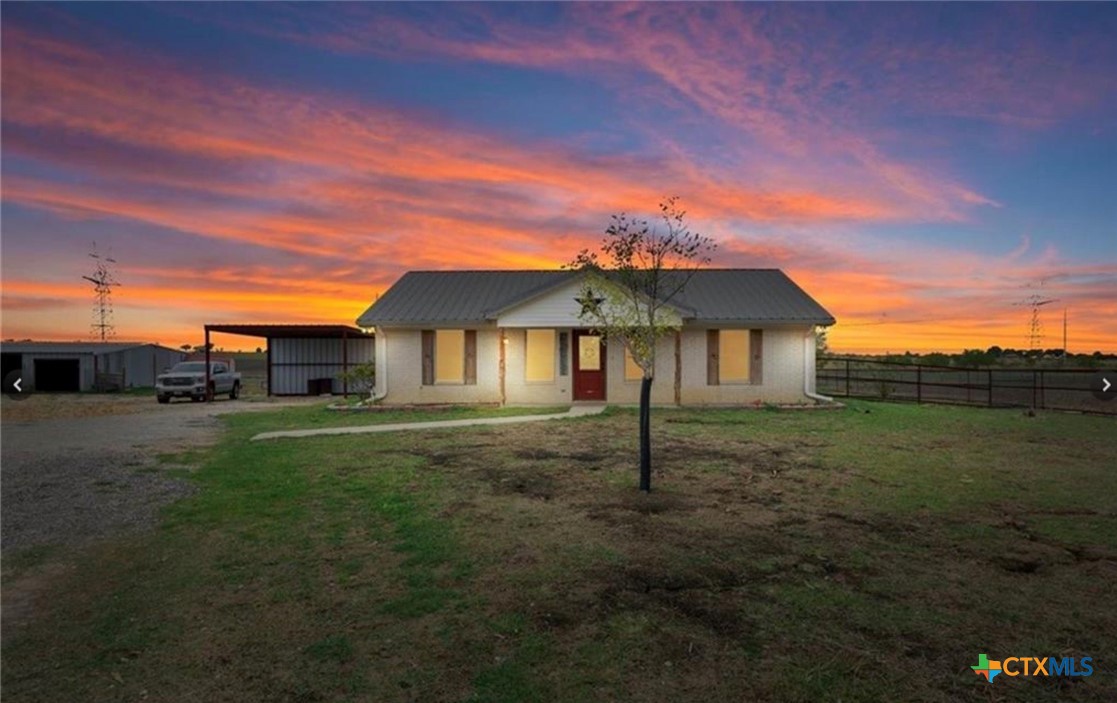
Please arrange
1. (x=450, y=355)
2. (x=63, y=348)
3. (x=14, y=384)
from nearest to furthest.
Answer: (x=450, y=355) < (x=14, y=384) < (x=63, y=348)

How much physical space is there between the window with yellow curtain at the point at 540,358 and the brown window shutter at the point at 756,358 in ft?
22.5

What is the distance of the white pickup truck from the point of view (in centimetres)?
2464

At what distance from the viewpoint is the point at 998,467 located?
31.9ft

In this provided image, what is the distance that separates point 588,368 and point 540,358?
1727mm

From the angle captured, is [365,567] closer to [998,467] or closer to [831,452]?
[831,452]

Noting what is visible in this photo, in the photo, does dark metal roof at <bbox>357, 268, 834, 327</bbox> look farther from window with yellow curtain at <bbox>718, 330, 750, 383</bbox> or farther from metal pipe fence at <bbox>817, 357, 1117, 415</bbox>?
metal pipe fence at <bbox>817, 357, 1117, 415</bbox>

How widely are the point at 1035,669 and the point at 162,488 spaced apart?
10.3m

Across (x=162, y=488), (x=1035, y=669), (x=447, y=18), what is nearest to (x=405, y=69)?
(x=447, y=18)

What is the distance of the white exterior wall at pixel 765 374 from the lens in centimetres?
1941

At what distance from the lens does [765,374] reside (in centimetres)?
1948

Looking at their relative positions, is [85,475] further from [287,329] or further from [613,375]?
[287,329]

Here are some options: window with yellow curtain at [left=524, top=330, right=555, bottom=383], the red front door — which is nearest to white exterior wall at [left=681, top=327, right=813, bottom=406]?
the red front door

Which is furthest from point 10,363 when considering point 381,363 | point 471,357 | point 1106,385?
point 1106,385

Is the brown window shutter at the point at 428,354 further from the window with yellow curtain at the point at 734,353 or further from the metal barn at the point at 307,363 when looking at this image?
the window with yellow curtain at the point at 734,353
